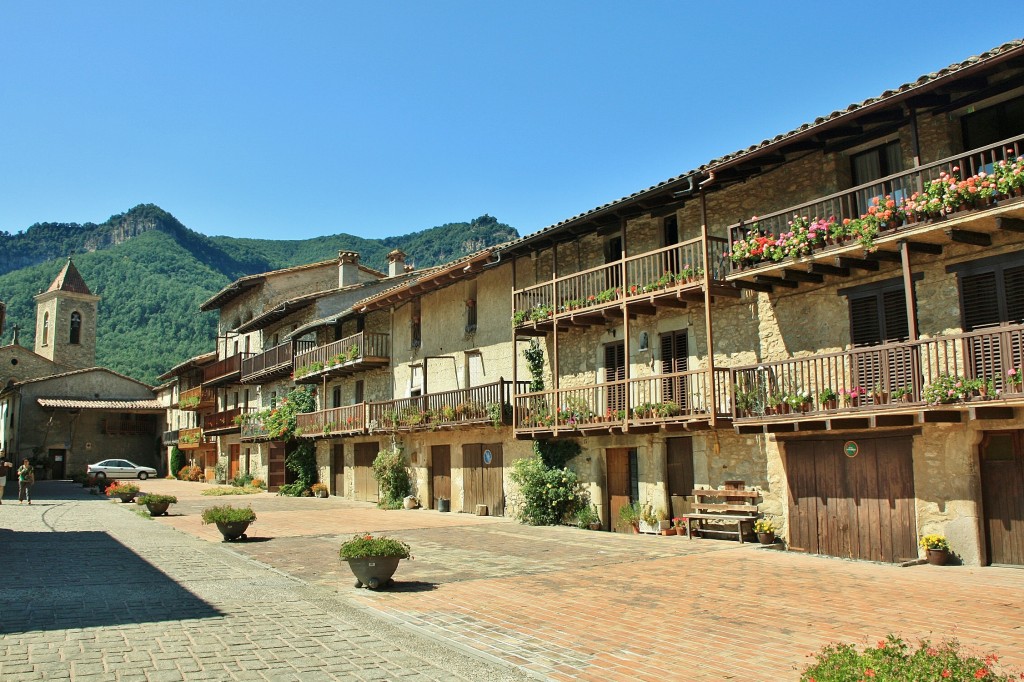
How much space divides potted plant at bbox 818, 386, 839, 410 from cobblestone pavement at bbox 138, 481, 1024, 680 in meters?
2.77

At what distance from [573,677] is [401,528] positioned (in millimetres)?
14413

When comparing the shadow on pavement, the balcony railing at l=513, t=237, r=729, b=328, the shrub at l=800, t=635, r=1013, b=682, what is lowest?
the shadow on pavement

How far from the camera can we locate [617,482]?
20.5 m

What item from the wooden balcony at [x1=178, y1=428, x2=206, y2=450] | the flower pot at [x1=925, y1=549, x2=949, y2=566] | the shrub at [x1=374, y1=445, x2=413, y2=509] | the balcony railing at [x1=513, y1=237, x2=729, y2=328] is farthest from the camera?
the wooden balcony at [x1=178, y1=428, x2=206, y2=450]

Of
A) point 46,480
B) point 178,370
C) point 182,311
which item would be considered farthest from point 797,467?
point 182,311

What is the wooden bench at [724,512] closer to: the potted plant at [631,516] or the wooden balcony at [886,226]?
the potted plant at [631,516]

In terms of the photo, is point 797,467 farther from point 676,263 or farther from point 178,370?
point 178,370

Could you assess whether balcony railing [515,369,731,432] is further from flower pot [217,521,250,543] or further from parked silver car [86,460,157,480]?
parked silver car [86,460,157,480]

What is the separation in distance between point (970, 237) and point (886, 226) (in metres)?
1.28

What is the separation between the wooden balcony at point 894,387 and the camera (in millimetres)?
12031

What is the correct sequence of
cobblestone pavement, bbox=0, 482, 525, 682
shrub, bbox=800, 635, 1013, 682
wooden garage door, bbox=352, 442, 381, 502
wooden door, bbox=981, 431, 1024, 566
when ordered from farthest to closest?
wooden garage door, bbox=352, 442, 381, 502, wooden door, bbox=981, 431, 1024, 566, cobblestone pavement, bbox=0, 482, 525, 682, shrub, bbox=800, 635, 1013, 682

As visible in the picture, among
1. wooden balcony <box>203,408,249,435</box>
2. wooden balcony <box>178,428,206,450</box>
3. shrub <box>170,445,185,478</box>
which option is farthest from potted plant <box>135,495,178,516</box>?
shrub <box>170,445,185,478</box>

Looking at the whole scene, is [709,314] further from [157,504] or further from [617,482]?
[157,504]

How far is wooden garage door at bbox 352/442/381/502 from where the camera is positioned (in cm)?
3262
